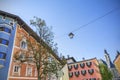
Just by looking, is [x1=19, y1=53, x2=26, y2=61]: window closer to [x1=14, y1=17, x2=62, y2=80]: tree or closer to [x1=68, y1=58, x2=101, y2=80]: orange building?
[x1=14, y1=17, x2=62, y2=80]: tree

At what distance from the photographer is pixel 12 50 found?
20.5 meters

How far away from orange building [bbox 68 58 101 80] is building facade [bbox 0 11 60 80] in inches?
825

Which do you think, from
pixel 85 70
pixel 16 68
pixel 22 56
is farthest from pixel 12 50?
pixel 85 70

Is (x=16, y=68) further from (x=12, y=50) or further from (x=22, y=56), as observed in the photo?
(x=12, y=50)

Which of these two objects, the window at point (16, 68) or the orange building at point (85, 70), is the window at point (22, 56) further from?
the orange building at point (85, 70)

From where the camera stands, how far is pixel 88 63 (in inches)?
1578

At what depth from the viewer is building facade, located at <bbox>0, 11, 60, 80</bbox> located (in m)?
19.2

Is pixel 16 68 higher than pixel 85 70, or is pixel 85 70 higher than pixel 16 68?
pixel 85 70

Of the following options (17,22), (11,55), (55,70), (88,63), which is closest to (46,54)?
(55,70)

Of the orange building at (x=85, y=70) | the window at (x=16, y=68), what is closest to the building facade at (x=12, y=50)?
the window at (x=16, y=68)

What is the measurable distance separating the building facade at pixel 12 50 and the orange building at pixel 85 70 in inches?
825

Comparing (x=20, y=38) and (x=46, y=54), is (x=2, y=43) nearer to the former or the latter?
(x=20, y=38)

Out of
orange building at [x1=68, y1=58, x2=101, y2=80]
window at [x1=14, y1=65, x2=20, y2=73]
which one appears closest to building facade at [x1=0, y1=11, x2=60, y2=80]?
window at [x1=14, y1=65, x2=20, y2=73]

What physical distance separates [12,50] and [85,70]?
26501mm
